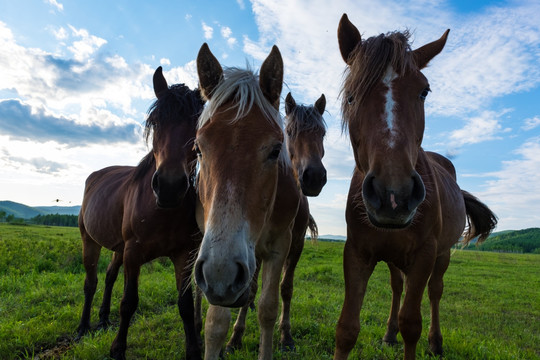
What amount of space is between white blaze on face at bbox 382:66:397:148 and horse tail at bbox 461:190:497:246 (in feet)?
15.8

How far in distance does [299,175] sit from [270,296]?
7.56 ft

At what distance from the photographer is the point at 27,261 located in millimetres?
10820

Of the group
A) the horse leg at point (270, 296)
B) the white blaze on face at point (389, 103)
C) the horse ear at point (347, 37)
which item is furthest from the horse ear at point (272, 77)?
the horse leg at point (270, 296)

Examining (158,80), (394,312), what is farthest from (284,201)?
(394,312)

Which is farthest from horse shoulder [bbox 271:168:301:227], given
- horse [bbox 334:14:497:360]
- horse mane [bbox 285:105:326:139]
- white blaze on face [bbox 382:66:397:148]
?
horse mane [bbox 285:105:326:139]

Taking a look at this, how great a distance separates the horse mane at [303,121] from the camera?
582cm

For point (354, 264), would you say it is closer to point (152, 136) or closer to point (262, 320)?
point (262, 320)

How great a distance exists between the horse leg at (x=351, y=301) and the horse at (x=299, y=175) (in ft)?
5.75

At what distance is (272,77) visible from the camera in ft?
9.59

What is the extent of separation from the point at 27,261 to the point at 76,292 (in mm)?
5111

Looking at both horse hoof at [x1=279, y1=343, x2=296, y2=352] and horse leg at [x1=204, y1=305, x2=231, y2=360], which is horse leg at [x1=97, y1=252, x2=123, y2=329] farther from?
horse leg at [x1=204, y1=305, x2=231, y2=360]

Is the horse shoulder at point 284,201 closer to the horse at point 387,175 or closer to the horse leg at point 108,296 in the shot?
the horse at point 387,175

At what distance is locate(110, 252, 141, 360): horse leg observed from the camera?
3.85m

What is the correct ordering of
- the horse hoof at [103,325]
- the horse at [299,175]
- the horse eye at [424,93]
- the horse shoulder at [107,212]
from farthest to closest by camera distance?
the horse hoof at [103,325] < the horse shoulder at [107,212] < the horse at [299,175] < the horse eye at [424,93]
